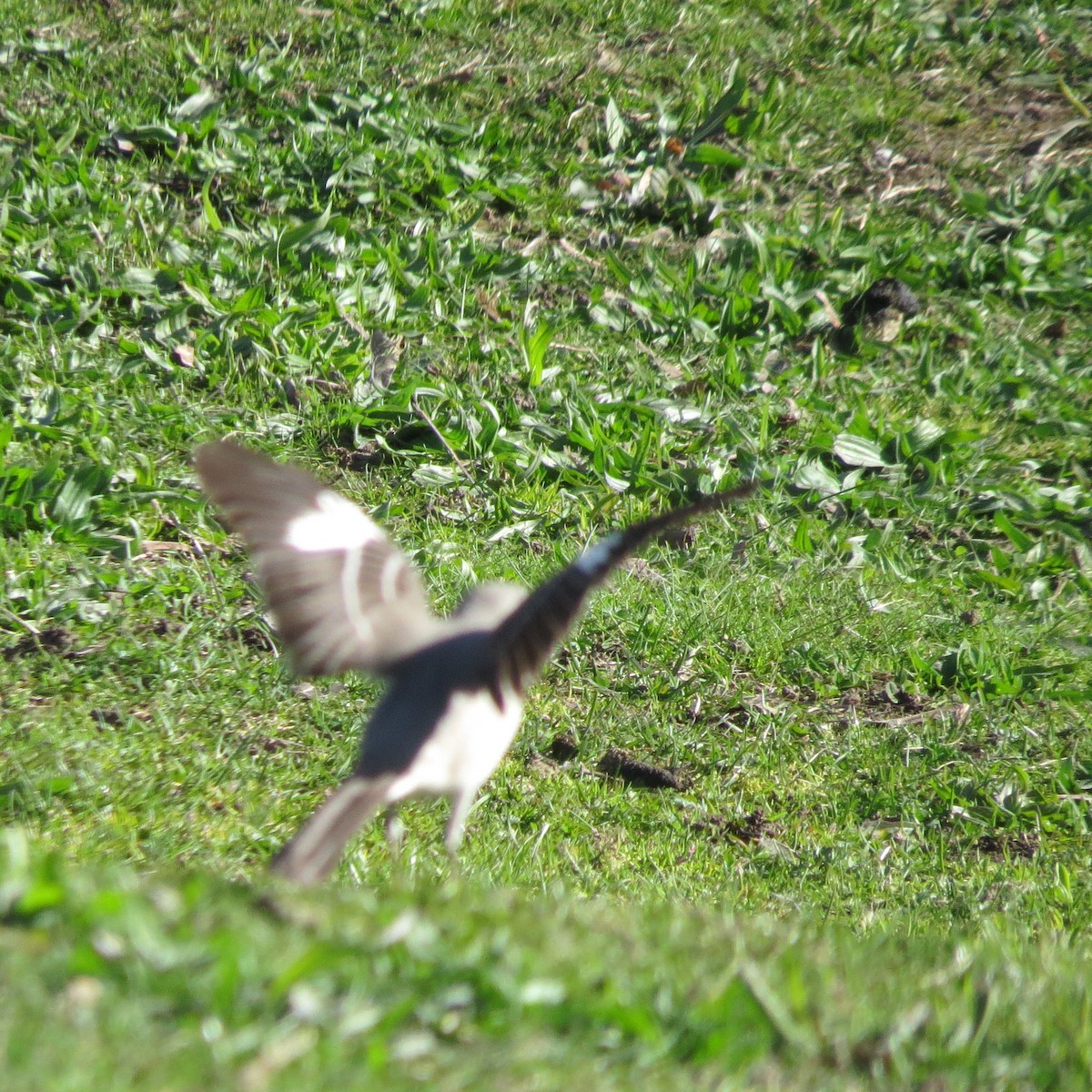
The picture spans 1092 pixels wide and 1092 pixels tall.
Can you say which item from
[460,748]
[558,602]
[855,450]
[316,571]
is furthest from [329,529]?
[855,450]

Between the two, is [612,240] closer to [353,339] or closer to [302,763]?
[353,339]

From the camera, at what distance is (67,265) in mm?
6641

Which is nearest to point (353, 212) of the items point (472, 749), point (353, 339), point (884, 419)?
point (353, 339)

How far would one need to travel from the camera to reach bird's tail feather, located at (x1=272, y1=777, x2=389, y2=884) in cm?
332

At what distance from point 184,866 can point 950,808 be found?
290cm

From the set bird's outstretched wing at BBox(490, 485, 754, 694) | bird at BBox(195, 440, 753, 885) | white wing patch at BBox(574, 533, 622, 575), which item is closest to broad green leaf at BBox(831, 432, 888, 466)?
bird at BBox(195, 440, 753, 885)

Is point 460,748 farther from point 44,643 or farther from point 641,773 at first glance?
point 44,643

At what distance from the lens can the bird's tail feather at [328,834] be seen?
10.9 feet

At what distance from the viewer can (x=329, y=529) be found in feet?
14.8

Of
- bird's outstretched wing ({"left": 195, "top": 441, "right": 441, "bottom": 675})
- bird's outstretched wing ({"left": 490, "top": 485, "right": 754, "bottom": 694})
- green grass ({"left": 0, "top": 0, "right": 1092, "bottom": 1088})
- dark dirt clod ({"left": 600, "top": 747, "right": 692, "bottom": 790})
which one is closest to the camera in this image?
green grass ({"left": 0, "top": 0, "right": 1092, "bottom": 1088})

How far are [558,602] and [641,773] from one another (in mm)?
1671

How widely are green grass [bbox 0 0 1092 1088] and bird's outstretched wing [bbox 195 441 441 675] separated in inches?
29.8

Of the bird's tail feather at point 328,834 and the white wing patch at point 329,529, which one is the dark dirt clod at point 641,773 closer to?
the white wing patch at point 329,529

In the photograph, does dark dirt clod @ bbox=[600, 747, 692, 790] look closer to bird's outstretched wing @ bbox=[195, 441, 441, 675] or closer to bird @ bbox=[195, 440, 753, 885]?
bird @ bbox=[195, 440, 753, 885]
